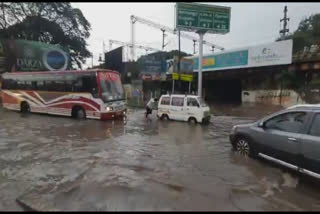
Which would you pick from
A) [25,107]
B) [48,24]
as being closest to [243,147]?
[25,107]

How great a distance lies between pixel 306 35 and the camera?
96.6 ft

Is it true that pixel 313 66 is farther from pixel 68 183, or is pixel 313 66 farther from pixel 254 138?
pixel 68 183

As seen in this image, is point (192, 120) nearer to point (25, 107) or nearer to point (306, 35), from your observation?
point (25, 107)

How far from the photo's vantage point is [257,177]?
5312mm

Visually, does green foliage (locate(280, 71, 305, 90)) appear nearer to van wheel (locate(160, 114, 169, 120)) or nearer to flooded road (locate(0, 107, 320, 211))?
van wheel (locate(160, 114, 169, 120))

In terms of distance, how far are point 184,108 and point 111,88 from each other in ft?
14.4

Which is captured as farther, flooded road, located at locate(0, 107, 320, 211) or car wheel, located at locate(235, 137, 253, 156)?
car wheel, located at locate(235, 137, 253, 156)

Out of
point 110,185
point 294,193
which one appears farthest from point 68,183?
point 294,193

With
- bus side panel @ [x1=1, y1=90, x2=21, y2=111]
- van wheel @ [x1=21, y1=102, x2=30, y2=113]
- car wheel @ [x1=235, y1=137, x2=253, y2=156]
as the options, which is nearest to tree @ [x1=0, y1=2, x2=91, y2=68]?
bus side panel @ [x1=1, y1=90, x2=21, y2=111]

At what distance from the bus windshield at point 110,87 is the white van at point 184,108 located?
2.70 m

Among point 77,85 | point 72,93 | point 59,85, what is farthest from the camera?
point 59,85

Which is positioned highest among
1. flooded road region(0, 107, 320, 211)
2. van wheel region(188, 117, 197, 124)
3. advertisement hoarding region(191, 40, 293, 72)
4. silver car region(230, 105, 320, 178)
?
advertisement hoarding region(191, 40, 293, 72)

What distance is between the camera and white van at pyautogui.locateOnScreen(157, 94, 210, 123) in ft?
44.2

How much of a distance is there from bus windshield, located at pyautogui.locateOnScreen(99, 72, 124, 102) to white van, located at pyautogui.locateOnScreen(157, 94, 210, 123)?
2699mm
